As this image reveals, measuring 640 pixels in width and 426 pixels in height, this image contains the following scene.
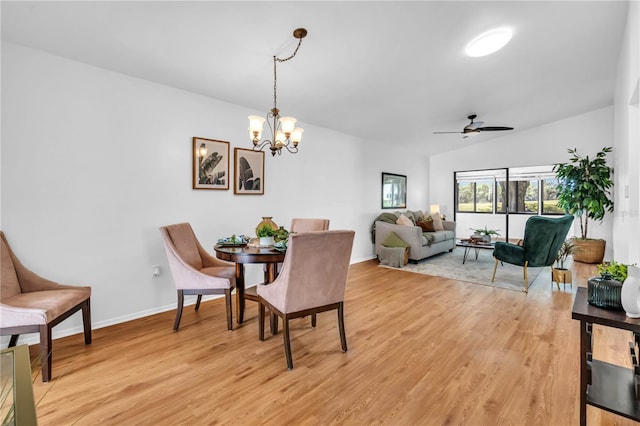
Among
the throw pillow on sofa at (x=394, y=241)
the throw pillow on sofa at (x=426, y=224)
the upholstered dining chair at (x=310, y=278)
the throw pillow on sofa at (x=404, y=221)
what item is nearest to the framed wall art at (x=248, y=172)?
the upholstered dining chair at (x=310, y=278)

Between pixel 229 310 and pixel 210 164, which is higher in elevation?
pixel 210 164

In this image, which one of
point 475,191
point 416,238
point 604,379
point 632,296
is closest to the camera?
point 632,296

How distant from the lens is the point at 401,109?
4809mm

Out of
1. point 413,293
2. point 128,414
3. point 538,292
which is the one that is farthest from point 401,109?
point 128,414

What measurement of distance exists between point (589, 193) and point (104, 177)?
25.2 feet

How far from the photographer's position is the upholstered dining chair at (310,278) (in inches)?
84.1

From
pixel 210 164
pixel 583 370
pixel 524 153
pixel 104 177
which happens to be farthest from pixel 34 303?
pixel 524 153

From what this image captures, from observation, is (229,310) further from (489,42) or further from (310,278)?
(489,42)

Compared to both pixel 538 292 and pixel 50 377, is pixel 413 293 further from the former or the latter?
pixel 50 377

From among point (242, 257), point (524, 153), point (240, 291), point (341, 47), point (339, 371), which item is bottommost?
point (339, 371)

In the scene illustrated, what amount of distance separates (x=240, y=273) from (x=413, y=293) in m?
2.28

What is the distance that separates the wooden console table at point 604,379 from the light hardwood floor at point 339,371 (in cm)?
25

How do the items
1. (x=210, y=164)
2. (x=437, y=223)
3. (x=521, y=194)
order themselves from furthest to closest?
1. (x=521, y=194)
2. (x=437, y=223)
3. (x=210, y=164)

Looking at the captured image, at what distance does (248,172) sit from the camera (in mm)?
4035
